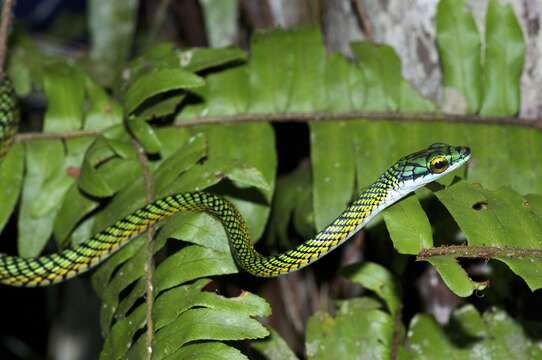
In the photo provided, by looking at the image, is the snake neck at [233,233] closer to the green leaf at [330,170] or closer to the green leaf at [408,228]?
the green leaf at [330,170]

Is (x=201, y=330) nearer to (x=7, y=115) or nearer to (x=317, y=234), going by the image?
(x=317, y=234)

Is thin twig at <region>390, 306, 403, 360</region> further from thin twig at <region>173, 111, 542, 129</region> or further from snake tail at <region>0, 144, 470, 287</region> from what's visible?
thin twig at <region>173, 111, 542, 129</region>

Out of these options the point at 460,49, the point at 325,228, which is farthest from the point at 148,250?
the point at 460,49

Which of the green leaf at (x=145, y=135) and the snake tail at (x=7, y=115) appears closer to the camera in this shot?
the green leaf at (x=145, y=135)

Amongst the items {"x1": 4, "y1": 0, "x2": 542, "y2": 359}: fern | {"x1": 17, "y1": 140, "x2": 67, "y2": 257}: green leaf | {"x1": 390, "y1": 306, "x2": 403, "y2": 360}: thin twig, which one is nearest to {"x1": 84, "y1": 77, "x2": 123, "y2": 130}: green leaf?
{"x1": 4, "y1": 0, "x2": 542, "y2": 359}: fern

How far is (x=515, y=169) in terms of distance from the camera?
340 centimetres

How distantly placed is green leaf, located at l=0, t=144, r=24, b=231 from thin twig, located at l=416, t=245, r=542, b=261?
2.20 meters

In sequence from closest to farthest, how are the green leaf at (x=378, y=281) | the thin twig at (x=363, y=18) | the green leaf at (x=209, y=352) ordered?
1. the green leaf at (x=209, y=352)
2. the green leaf at (x=378, y=281)
3. the thin twig at (x=363, y=18)

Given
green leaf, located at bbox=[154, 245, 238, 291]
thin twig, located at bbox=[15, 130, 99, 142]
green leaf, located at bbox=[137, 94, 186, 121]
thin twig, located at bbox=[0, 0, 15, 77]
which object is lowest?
green leaf, located at bbox=[154, 245, 238, 291]

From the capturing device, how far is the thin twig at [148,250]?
2682 mm

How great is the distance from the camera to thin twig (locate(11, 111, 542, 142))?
3.57 metres

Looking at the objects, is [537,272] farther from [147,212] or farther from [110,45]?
[110,45]

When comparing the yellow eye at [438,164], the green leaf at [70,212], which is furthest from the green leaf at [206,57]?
the yellow eye at [438,164]

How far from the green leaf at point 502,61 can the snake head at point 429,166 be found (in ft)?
2.12
